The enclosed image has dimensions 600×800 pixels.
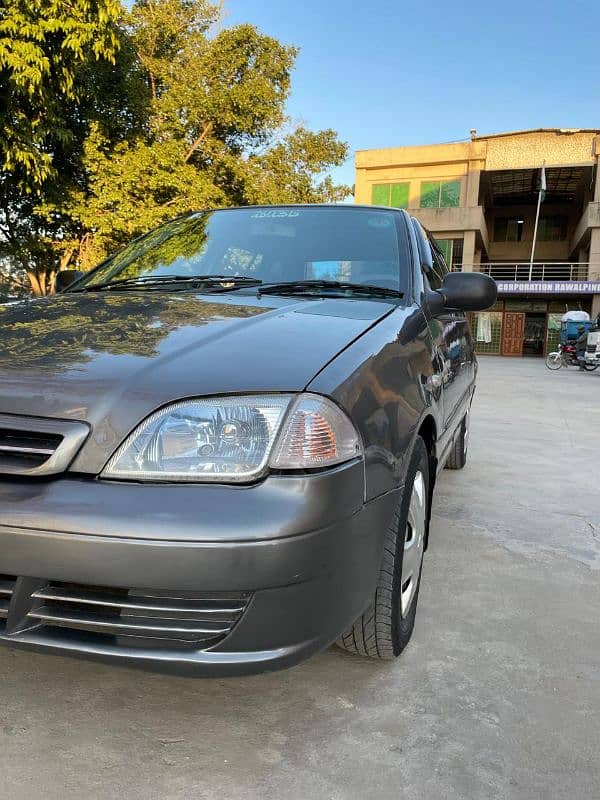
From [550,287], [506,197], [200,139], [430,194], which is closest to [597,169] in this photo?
[550,287]

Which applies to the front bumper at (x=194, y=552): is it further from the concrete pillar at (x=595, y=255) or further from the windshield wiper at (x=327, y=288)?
the concrete pillar at (x=595, y=255)

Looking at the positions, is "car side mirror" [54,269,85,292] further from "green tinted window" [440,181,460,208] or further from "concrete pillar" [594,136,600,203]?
"concrete pillar" [594,136,600,203]

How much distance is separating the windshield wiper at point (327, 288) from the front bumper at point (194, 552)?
1.13 metres

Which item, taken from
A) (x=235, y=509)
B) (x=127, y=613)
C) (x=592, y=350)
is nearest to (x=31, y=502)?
(x=127, y=613)

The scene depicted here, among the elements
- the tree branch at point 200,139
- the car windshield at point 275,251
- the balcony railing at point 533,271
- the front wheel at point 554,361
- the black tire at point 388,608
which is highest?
the tree branch at point 200,139

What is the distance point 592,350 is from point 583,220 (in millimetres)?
14807

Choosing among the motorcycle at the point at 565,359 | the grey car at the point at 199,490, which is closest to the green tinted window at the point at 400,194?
the motorcycle at the point at 565,359

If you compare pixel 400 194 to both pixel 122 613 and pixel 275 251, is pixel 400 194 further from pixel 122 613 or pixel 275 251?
pixel 122 613

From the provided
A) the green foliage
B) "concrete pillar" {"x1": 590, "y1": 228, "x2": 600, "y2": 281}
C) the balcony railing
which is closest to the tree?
the green foliage

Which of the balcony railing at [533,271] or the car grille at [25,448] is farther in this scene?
the balcony railing at [533,271]

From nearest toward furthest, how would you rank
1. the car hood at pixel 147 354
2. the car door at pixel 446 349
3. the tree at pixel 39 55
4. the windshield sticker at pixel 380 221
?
the car hood at pixel 147 354 → the car door at pixel 446 349 → the windshield sticker at pixel 380 221 → the tree at pixel 39 55

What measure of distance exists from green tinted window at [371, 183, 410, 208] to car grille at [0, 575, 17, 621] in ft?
103

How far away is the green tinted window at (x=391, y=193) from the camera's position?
3109cm

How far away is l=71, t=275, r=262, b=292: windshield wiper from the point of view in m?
2.50
